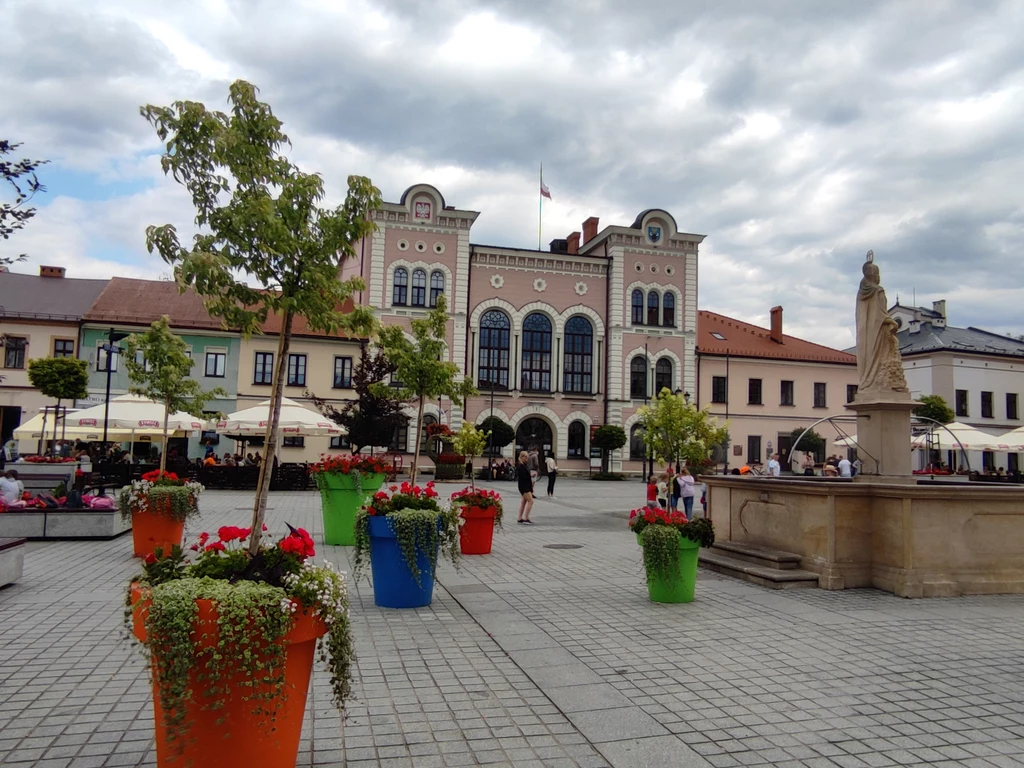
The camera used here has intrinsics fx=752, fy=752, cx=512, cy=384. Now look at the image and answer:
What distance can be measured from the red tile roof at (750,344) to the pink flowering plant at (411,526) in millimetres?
42252

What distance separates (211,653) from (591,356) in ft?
146

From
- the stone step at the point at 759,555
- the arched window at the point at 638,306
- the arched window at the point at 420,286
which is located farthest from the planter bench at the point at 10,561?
the arched window at the point at 638,306

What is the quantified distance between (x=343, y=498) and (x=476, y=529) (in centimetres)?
242

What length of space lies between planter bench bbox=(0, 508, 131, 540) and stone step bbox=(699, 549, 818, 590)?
9.89 meters

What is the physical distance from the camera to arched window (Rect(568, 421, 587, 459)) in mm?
46287

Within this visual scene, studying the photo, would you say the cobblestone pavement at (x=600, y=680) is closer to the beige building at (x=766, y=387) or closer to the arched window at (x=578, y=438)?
the arched window at (x=578, y=438)

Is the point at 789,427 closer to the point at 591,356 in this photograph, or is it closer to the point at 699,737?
the point at 591,356

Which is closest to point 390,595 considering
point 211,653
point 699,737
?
point 699,737

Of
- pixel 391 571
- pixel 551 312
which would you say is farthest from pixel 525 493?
pixel 551 312

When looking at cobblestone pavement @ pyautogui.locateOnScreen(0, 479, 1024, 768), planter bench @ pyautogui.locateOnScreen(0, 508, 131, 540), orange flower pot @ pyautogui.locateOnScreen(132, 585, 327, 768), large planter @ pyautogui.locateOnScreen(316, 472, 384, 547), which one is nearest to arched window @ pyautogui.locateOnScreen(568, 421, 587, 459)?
large planter @ pyautogui.locateOnScreen(316, 472, 384, 547)

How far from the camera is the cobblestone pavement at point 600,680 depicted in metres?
4.34

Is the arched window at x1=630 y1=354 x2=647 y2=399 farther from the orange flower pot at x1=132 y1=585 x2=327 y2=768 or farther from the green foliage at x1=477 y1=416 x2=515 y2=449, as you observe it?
the orange flower pot at x1=132 y1=585 x2=327 y2=768

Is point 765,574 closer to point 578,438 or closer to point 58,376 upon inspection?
point 58,376

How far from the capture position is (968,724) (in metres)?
4.85
